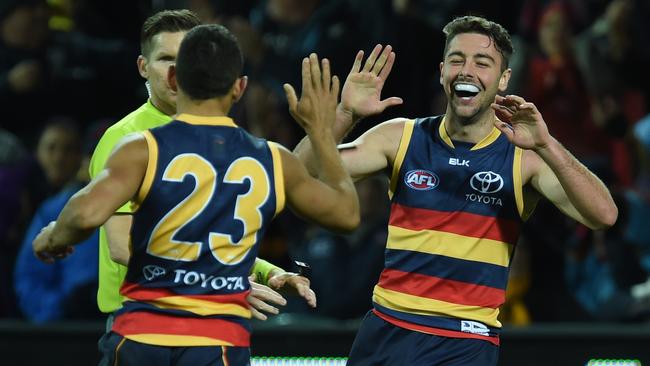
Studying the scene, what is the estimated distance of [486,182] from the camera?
5.41 metres

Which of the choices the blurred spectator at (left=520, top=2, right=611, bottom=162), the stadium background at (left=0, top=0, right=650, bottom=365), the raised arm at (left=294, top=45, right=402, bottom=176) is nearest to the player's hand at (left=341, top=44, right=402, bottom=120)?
the raised arm at (left=294, top=45, right=402, bottom=176)

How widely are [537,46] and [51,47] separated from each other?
4.06 metres

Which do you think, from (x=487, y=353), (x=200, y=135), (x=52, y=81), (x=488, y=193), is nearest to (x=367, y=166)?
(x=488, y=193)

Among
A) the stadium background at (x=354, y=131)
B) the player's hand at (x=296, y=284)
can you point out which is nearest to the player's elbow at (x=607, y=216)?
the player's hand at (x=296, y=284)

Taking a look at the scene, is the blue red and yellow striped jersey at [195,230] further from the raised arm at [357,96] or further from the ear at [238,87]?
the raised arm at [357,96]

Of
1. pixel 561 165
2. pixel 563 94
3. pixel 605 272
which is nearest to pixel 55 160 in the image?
pixel 563 94

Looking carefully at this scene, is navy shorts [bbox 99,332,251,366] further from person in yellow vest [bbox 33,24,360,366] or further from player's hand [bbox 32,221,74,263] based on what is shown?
player's hand [bbox 32,221,74,263]

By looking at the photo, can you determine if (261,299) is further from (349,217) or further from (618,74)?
(618,74)

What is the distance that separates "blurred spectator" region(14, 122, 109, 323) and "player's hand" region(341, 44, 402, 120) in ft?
11.0

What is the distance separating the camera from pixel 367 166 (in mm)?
5484

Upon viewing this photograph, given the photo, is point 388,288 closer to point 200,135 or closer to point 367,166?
point 367,166

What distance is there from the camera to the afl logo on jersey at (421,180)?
17.9ft

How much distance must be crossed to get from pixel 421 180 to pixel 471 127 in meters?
0.34

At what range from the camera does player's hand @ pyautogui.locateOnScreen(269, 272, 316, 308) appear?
4.59 meters
